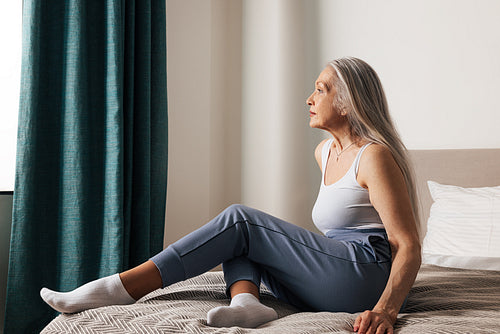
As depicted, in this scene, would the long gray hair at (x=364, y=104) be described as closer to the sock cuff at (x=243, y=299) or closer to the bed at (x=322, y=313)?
the bed at (x=322, y=313)

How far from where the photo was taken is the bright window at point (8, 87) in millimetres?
2523

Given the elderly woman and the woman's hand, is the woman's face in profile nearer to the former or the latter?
the elderly woman

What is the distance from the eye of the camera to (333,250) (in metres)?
1.46

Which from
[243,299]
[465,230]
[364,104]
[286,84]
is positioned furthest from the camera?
[286,84]

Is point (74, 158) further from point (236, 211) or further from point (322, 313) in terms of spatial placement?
point (322, 313)

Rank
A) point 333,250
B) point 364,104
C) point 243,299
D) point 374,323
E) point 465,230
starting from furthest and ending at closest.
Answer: point 465,230 → point 364,104 → point 333,250 → point 243,299 → point 374,323

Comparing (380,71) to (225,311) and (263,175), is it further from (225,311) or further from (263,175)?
(225,311)

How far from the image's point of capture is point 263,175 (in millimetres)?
3367

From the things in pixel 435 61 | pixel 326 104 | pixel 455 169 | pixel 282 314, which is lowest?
pixel 282 314

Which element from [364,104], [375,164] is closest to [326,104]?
[364,104]

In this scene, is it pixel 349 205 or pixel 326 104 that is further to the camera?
A: pixel 326 104

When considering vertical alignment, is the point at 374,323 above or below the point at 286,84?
below

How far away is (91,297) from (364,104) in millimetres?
969

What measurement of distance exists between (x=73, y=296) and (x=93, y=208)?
1.16m
